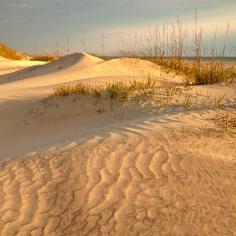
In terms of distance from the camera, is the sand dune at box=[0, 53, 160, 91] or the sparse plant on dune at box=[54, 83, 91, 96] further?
the sand dune at box=[0, 53, 160, 91]

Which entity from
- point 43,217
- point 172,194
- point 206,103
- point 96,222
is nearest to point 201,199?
point 172,194

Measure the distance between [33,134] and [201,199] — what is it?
3600mm

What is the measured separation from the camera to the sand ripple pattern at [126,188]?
10.1 feet

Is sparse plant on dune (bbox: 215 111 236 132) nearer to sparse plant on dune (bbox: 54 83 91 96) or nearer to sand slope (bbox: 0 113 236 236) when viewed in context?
sand slope (bbox: 0 113 236 236)

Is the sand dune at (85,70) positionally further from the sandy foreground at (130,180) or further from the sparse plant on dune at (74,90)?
the sandy foreground at (130,180)

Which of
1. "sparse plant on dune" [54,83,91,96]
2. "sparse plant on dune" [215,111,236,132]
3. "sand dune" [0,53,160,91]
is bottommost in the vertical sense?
"sand dune" [0,53,160,91]

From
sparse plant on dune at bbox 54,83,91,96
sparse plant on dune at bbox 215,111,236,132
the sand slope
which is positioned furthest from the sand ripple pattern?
sparse plant on dune at bbox 54,83,91,96

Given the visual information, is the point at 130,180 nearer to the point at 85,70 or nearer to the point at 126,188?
the point at 126,188

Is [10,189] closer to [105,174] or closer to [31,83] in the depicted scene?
[105,174]

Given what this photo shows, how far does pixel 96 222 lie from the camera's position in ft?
10.2

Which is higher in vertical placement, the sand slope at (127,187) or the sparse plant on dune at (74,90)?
the sand slope at (127,187)

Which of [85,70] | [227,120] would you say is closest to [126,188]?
[227,120]

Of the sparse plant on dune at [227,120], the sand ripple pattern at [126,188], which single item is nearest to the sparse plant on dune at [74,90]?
the sparse plant on dune at [227,120]

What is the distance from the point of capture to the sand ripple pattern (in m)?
3.07
